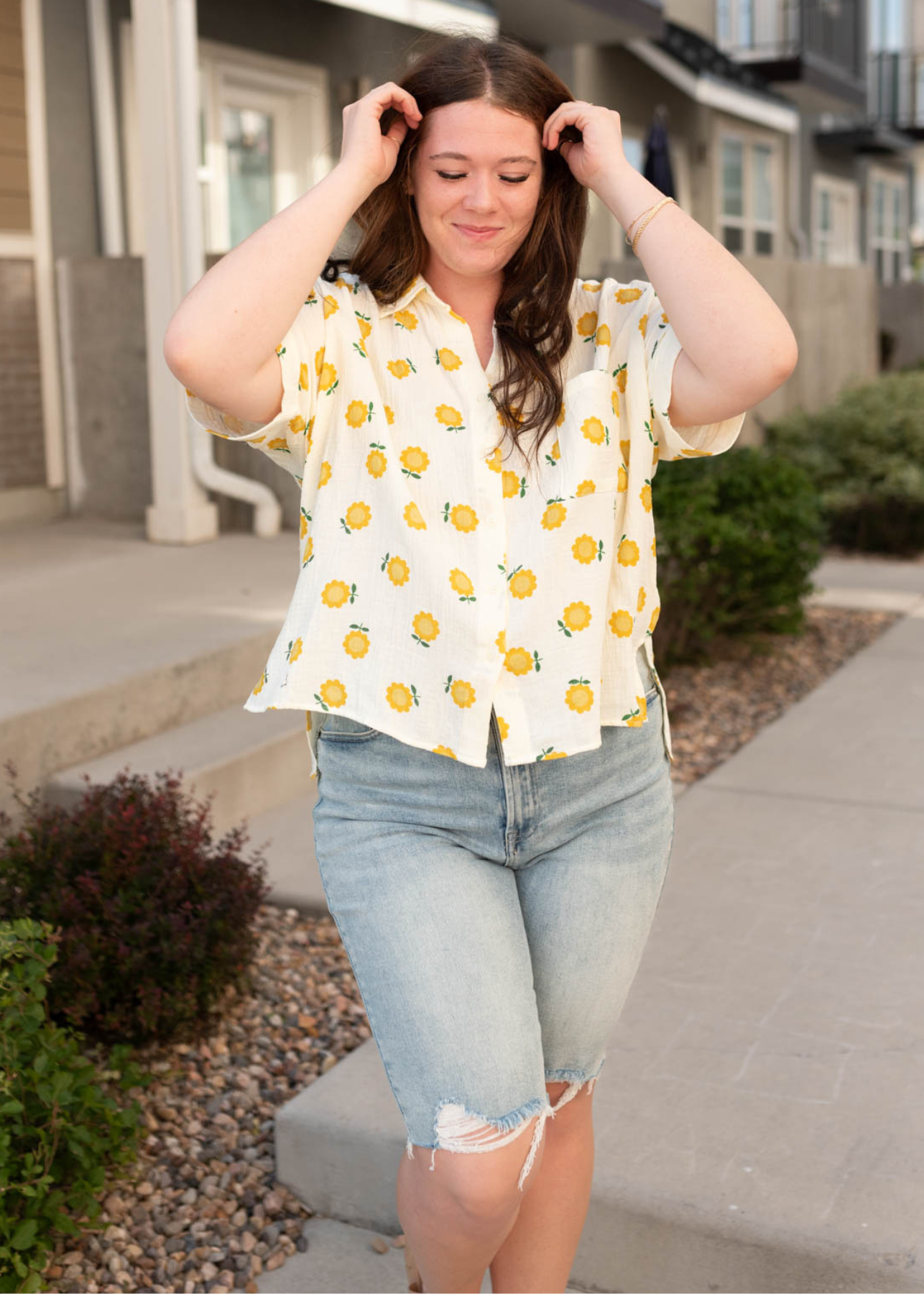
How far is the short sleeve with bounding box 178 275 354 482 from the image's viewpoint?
191 centimetres

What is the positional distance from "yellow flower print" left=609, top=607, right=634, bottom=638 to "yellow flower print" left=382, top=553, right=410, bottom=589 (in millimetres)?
314

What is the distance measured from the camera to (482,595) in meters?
1.88

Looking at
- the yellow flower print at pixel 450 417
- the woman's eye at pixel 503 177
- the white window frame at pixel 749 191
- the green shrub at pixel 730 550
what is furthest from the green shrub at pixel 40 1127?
the white window frame at pixel 749 191

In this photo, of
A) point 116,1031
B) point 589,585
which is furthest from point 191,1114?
point 589,585

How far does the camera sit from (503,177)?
196cm

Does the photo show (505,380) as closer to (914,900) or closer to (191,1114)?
(191,1114)

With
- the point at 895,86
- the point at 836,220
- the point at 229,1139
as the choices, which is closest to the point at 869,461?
the point at 229,1139

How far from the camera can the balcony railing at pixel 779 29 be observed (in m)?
16.5

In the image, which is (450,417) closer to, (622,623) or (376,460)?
(376,460)

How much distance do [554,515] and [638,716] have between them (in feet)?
1.03

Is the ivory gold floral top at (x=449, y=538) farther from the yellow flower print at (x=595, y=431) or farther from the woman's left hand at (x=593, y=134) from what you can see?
the woman's left hand at (x=593, y=134)

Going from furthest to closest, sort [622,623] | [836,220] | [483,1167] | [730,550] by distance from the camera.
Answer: [836,220] → [730,550] → [622,623] → [483,1167]

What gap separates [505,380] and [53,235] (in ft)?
20.1

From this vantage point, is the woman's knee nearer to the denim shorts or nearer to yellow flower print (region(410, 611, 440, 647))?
the denim shorts
